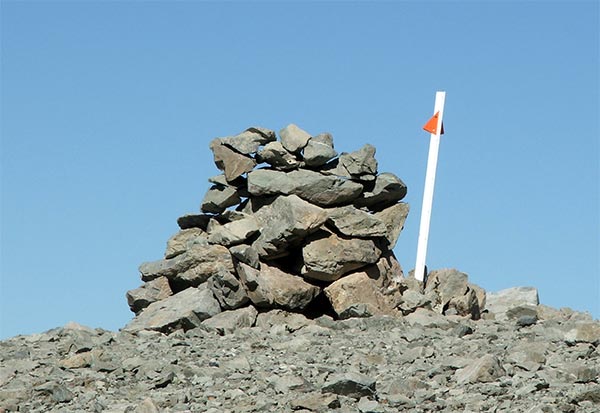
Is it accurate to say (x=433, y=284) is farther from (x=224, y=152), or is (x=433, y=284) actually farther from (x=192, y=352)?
(x=192, y=352)

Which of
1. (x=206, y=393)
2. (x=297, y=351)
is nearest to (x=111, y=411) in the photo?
(x=206, y=393)

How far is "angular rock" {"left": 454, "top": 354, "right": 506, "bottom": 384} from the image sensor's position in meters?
14.0

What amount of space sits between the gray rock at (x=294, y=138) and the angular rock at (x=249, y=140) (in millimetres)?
375

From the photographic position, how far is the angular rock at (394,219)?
2083 cm

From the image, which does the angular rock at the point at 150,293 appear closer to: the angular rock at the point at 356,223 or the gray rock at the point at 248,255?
the gray rock at the point at 248,255

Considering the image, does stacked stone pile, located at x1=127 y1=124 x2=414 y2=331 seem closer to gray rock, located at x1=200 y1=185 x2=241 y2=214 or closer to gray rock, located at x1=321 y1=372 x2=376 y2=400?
gray rock, located at x1=200 y1=185 x2=241 y2=214

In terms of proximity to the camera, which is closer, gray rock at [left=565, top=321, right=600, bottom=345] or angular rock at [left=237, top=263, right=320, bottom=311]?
gray rock at [left=565, top=321, right=600, bottom=345]

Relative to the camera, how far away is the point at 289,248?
789 inches

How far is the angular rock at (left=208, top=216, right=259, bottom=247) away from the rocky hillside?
0.02 metres

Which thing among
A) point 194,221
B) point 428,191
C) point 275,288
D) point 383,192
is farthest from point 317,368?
point 194,221

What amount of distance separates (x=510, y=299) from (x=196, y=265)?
21.0 ft

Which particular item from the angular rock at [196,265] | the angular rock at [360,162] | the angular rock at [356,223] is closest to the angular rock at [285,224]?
the angular rock at [356,223]

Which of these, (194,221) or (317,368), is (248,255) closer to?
(194,221)

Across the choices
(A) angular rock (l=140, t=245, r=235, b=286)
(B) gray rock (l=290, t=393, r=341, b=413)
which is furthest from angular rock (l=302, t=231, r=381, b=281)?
(B) gray rock (l=290, t=393, r=341, b=413)
